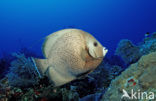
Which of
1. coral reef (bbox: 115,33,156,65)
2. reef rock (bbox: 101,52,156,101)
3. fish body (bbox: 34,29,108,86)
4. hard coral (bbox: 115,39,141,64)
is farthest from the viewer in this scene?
hard coral (bbox: 115,39,141,64)

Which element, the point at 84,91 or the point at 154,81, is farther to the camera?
the point at 84,91

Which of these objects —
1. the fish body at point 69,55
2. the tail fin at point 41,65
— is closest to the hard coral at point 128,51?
Result: the fish body at point 69,55

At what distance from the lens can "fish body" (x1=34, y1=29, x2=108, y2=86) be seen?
55.9 inches

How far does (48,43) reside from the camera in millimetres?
1556

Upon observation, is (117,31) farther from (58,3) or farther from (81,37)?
(81,37)

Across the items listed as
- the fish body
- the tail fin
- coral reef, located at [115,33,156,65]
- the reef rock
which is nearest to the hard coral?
coral reef, located at [115,33,156,65]

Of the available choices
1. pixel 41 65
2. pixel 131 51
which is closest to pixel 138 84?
pixel 41 65

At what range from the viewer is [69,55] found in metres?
1.47

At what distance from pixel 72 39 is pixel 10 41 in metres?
127

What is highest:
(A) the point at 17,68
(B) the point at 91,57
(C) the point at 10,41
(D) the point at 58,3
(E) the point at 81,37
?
(D) the point at 58,3

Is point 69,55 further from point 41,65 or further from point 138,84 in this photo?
point 138,84

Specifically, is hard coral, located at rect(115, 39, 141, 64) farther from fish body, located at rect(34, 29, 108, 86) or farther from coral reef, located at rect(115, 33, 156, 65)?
fish body, located at rect(34, 29, 108, 86)

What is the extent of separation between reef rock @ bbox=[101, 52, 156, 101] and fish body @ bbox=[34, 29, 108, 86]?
3.78 feet

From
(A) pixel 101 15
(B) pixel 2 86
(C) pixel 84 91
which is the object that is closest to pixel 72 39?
(B) pixel 2 86
